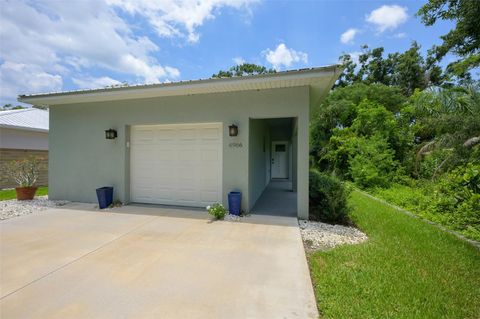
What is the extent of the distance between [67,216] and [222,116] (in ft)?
15.5

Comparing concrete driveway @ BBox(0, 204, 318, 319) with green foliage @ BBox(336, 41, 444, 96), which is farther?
green foliage @ BBox(336, 41, 444, 96)

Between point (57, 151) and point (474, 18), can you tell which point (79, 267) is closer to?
point (57, 151)

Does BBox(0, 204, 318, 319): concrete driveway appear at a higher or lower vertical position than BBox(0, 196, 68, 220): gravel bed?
lower

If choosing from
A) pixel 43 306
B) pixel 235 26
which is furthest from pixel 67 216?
pixel 235 26

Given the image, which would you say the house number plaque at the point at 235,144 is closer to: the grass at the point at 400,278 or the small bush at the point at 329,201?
the small bush at the point at 329,201

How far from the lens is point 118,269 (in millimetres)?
3230

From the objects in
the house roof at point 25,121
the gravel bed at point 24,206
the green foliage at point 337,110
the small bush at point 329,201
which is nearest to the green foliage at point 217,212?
the small bush at point 329,201

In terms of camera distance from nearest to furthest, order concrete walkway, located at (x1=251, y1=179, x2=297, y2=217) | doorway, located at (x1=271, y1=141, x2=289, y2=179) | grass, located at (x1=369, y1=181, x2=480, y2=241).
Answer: grass, located at (x1=369, y1=181, x2=480, y2=241)
concrete walkway, located at (x1=251, y1=179, x2=297, y2=217)
doorway, located at (x1=271, y1=141, x2=289, y2=179)

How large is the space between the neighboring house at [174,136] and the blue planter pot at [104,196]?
330 mm

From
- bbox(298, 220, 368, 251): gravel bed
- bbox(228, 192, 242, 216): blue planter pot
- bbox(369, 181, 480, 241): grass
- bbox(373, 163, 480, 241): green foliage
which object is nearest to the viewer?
bbox(298, 220, 368, 251): gravel bed

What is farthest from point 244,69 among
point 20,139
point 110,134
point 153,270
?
point 153,270

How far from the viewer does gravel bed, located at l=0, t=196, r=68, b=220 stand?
6.18 metres

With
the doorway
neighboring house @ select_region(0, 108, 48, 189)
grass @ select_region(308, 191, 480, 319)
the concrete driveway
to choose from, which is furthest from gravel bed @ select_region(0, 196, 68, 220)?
the doorway

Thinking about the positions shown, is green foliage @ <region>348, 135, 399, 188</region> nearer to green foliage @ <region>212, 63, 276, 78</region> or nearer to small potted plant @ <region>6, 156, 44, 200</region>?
small potted plant @ <region>6, 156, 44, 200</region>
